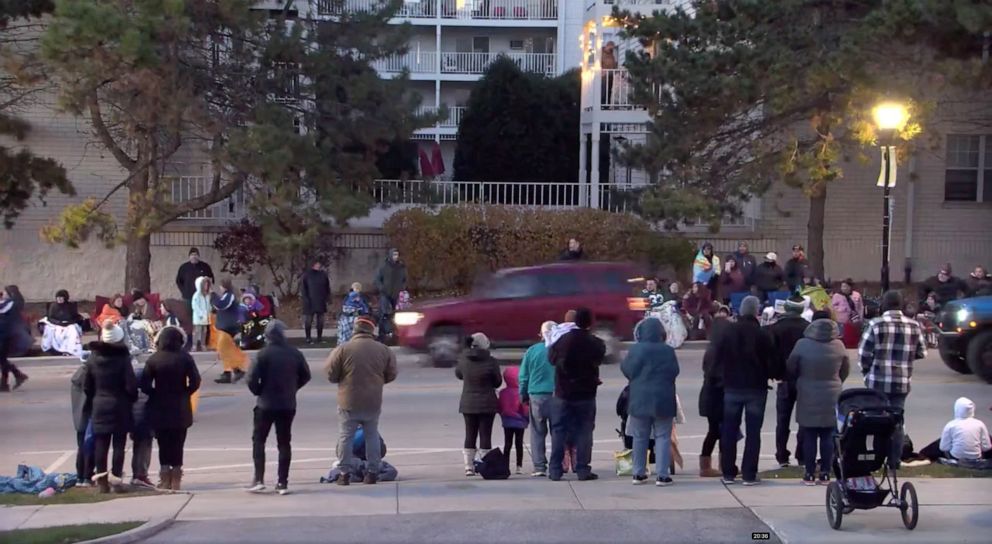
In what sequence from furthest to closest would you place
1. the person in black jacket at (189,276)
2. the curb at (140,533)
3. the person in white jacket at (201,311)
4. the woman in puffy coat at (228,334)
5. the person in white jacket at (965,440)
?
1. the person in black jacket at (189,276)
2. the person in white jacket at (201,311)
3. the woman in puffy coat at (228,334)
4. the person in white jacket at (965,440)
5. the curb at (140,533)

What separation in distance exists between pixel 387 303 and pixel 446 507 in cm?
1362

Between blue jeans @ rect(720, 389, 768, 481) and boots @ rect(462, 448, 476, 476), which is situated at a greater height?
blue jeans @ rect(720, 389, 768, 481)

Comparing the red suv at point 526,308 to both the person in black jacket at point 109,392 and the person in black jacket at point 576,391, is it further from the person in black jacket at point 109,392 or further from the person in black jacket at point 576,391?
the person in black jacket at point 109,392

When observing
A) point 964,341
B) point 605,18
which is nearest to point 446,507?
point 964,341

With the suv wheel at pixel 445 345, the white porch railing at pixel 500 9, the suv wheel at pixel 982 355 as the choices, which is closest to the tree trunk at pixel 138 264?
the suv wheel at pixel 445 345

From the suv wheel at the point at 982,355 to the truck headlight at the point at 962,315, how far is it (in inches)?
12.8

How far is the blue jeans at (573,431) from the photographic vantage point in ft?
37.4

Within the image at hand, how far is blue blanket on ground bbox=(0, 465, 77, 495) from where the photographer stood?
11.4m

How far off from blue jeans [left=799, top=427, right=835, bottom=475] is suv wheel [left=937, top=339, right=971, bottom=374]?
28.6 feet

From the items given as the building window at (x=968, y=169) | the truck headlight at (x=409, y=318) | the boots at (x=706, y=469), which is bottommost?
the boots at (x=706, y=469)

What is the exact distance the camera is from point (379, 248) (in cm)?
2888

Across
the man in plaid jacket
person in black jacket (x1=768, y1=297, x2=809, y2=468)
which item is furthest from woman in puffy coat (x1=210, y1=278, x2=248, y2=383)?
the man in plaid jacket

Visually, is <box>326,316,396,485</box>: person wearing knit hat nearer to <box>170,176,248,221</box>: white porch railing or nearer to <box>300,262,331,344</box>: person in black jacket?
<box>300,262,331,344</box>: person in black jacket

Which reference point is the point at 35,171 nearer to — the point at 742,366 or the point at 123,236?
the point at 123,236
